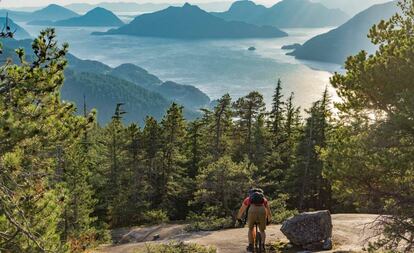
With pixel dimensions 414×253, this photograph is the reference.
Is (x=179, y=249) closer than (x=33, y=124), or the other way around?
(x=33, y=124)

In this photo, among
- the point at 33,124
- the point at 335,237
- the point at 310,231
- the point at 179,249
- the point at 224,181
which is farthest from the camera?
the point at 224,181

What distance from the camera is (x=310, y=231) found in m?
18.8

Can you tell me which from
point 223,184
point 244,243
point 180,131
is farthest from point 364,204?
point 180,131

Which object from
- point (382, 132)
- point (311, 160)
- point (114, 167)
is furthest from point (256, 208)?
point (311, 160)

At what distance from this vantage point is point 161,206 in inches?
1724

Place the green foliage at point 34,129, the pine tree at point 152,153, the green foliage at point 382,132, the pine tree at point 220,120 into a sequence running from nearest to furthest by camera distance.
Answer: the green foliage at point 34,129 < the green foliage at point 382,132 < the pine tree at point 220,120 < the pine tree at point 152,153

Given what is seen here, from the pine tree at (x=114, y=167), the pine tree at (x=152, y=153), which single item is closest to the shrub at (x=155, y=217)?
the pine tree at (x=114, y=167)

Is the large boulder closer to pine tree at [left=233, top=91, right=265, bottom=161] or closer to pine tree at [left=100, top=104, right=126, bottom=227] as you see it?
pine tree at [left=233, top=91, right=265, bottom=161]

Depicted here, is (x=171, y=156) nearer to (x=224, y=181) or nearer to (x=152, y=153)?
(x=152, y=153)

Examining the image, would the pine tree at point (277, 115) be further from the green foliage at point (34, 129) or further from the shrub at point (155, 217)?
the green foliage at point (34, 129)

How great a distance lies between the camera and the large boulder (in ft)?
61.1

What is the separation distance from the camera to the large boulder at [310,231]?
61.1ft

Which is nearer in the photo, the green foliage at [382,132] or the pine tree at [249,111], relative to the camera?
the green foliage at [382,132]

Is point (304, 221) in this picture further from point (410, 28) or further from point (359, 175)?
point (410, 28)
